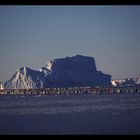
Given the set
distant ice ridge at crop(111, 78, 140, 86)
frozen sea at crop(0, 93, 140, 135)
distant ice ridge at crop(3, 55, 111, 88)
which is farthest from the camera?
distant ice ridge at crop(111, 78, 140, 86)

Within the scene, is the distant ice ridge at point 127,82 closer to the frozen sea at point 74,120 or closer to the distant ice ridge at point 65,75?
the distant ice ridge at point 65,75

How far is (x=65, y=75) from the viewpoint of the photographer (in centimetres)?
5497

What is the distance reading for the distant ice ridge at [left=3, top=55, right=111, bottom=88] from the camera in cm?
5541

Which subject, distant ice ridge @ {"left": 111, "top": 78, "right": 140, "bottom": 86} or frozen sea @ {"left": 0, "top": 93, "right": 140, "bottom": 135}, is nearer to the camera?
frozen sea @ {"left": 0, "top": 93, "right": 140, "bottom": 135}

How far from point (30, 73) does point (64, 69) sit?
239 inches

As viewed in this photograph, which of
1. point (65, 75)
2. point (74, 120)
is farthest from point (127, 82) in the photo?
point (74, 120)

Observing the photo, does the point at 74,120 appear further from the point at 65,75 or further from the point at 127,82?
the point at 127,82

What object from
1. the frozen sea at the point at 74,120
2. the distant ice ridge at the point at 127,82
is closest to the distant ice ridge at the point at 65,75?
the distant ice ridge at the point at 127,82

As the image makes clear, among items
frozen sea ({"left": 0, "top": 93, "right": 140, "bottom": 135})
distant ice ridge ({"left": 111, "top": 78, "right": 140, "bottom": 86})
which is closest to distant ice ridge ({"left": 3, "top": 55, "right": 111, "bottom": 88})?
distant ice ridge ({"left": 111, "top": 78, "right": 140, "bottom": 86})

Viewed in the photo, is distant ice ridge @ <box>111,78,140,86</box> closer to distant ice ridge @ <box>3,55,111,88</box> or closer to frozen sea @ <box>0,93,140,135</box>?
distant ice ridge @ <box>3,55,111,88</box>

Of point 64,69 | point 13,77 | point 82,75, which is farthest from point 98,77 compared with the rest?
point 13,77

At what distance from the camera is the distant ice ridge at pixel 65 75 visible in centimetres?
Answer: 5541
